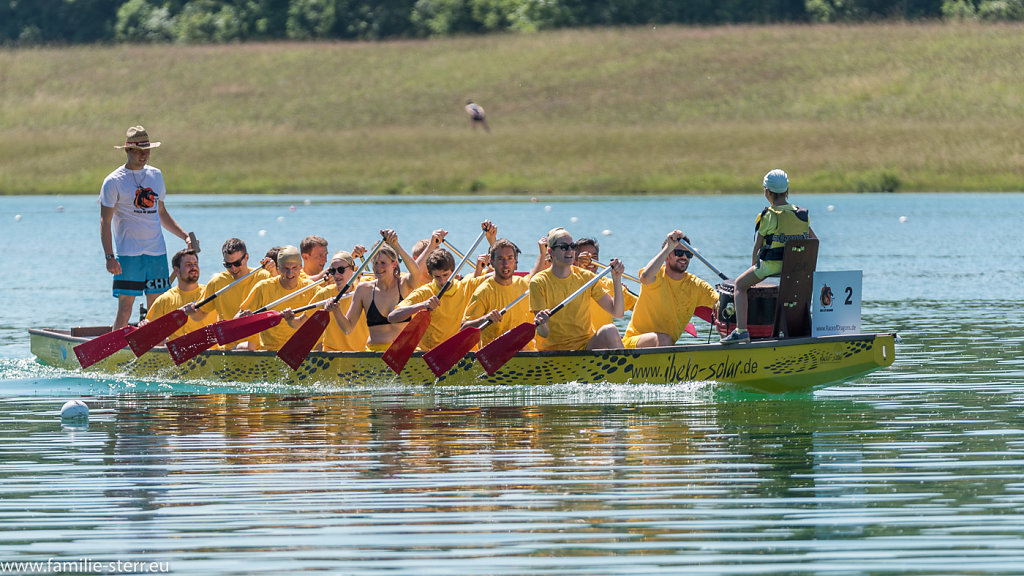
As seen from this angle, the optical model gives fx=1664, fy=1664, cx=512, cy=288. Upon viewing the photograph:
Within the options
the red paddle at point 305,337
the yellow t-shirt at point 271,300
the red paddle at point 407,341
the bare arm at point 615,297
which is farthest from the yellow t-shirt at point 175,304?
the bare arm at point 615,297

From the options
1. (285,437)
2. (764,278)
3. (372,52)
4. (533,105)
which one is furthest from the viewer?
(372,52)

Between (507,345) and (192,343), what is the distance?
328 centimetres

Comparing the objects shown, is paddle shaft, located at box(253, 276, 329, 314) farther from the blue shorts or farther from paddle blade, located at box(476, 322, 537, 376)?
paddle blade, located at box(476, 322, 537, 376)

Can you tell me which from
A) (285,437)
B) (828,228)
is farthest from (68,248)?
(285,437)

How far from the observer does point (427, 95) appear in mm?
71000

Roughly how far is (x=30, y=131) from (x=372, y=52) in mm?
16360

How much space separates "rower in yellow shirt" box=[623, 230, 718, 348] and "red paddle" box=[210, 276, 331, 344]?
3123mm

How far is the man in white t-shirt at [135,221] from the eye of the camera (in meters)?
15.7

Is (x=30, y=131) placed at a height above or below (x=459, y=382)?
above

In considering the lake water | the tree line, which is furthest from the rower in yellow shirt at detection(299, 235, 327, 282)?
the tree line

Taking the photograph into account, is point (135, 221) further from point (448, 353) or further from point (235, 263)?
point (448, 353)

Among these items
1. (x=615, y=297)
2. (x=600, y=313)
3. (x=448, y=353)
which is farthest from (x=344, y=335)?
(x=615, y=297)

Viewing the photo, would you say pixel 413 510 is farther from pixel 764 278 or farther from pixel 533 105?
pixel 533 105

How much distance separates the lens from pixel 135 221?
15.8 meters
